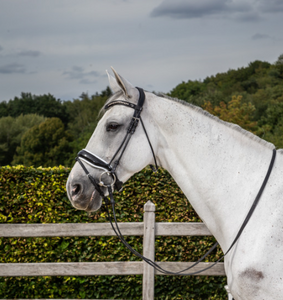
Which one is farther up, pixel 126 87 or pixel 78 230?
pixel 126 87

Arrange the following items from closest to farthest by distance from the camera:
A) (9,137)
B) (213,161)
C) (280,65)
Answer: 1. (213,161)
2. (9,137)
3. (280,65)

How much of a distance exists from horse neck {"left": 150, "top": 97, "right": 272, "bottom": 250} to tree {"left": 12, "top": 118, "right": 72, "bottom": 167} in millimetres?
45887

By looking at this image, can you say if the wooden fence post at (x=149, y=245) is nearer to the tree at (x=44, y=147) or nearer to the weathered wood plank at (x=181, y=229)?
the weathered wood plank at (x=181, y=229)

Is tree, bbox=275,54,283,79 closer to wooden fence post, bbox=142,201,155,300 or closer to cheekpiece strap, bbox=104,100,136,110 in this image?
wooden fence post, bbox=142,201,155,300

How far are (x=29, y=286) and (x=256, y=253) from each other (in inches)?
178

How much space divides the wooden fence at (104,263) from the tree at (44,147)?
4376 cm

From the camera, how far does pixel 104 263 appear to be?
428 cm

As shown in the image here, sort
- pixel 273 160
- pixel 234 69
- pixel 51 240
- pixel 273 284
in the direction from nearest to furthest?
pixel 273 284 → pixel 273 160 → pixel 51 240 → pixel 234 69

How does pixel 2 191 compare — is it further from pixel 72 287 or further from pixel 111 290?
pixel 111 290

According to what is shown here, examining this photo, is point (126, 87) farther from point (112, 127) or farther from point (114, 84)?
point (112, 127)

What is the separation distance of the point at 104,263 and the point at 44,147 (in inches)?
1863

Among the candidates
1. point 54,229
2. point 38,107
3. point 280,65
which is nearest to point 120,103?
Answer: point 54,229

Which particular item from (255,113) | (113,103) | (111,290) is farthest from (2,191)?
(255,113)

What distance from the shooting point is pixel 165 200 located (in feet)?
17.7
